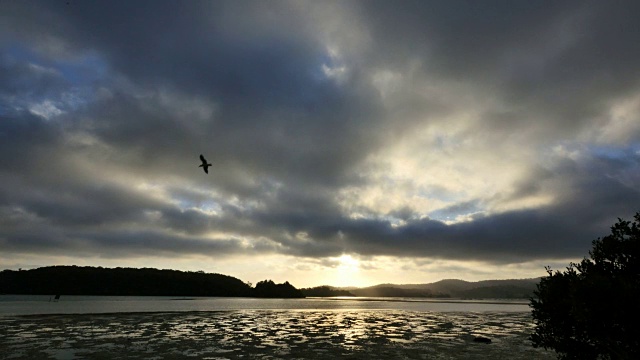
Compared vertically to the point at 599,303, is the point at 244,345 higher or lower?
lower

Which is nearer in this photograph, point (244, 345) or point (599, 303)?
point (599, 303)

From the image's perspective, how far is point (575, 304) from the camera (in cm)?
1900

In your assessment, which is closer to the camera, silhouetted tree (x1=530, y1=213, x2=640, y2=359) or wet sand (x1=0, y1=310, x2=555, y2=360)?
silhouetted tree (x1=530, y1=213, x2=640, y2=359)

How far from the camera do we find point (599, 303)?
1820cm

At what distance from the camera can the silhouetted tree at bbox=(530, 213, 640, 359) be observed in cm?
1791

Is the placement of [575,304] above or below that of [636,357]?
above

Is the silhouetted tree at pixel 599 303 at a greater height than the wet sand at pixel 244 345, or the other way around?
the silhouetted tree at pixel 599 303

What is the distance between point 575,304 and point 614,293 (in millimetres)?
1800

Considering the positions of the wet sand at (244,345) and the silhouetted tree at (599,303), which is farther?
the wet sand at (244,345)

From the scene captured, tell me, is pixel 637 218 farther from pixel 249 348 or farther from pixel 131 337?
→ pixel 131 337

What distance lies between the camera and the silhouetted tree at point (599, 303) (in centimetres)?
1791

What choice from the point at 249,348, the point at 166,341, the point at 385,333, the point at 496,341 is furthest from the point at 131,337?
the point at 496,341

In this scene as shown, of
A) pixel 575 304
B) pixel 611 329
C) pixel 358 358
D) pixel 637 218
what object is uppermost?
pixel 637 218

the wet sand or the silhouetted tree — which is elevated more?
the silhouetted tree
